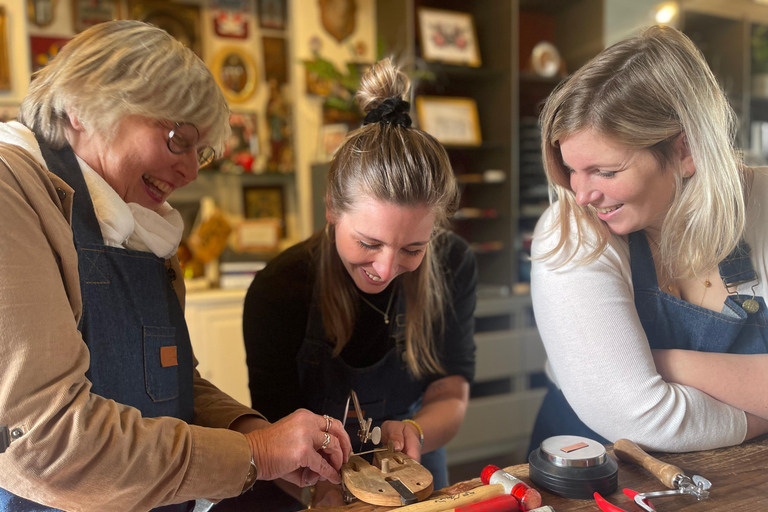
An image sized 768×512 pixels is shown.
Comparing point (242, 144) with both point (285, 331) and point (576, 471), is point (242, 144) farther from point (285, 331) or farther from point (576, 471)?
point (576, 471)

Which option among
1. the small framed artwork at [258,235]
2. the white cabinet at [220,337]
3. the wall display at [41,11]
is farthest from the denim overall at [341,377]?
the wall display at [41,11]

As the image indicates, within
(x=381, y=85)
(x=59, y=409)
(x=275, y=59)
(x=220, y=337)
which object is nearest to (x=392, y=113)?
(x=381, y=85)

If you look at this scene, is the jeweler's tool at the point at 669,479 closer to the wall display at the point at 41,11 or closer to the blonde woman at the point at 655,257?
the blonde woman at the point at 655,257

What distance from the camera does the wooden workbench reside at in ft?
2.67

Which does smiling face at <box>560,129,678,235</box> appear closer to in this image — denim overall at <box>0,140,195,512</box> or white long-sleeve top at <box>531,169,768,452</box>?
white long-sleeve top at <box>531,169,768,452</box>

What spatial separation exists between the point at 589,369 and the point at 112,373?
0.72m

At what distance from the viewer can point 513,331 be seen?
3180 mm

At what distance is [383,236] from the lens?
3.49 ft

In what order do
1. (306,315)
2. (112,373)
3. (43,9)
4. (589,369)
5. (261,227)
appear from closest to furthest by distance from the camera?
(112,373), (589,369), (306,315), (43,9), (261,227)

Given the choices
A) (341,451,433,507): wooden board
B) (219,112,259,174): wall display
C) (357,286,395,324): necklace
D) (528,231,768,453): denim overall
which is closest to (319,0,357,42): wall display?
(219,112,259,174): wall display

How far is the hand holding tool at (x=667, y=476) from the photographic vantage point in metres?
0.83

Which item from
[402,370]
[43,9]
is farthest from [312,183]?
[402,370]

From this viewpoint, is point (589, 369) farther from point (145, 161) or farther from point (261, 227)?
point (261, 227)

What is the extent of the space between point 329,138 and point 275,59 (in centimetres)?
50
